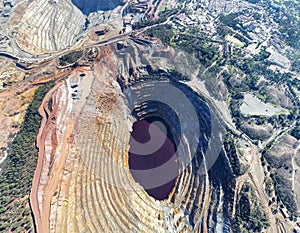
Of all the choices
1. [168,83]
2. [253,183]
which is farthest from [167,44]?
[253,183]

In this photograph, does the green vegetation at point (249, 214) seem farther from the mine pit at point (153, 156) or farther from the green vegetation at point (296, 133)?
the green vegetation at point (296, 133)

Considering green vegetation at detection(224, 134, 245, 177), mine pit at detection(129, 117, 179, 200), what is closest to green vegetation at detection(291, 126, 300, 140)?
green vegetation at detection(224, 134, 245, 177)

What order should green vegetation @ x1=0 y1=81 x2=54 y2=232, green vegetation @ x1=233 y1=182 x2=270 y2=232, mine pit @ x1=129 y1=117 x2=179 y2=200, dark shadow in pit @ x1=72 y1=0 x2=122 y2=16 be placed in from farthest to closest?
dark shadow in pit @ x1=72 y1=0 x2=122 y2=16, mine pit @ x1=129 y1=117 x2=179 y2=200, green vegetation @ x1=233 y1=182 x2=270 y2=232, green vegetation @ x1=0 y1=81 x2=54 y2=232

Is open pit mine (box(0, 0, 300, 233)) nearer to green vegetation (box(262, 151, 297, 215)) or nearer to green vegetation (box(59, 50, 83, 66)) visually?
green vegetation (box(262, 151, 297, 215))

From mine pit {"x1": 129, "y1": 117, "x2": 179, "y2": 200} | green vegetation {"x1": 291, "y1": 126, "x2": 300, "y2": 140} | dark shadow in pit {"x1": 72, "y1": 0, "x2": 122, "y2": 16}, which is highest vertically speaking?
green vegetation {"x1": 291, "y1": 126, "x2": 300, "y2": 140}

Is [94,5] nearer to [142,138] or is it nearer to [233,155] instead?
[142,138]

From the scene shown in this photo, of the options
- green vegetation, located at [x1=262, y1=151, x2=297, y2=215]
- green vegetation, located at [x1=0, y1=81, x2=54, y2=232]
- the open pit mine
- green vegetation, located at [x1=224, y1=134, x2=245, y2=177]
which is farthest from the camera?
green vegetation, located at [x1=224, y1=134, x2=245, y2=177]

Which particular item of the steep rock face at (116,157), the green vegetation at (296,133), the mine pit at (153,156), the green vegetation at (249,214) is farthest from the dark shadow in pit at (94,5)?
the green vegetation at (249,214)
